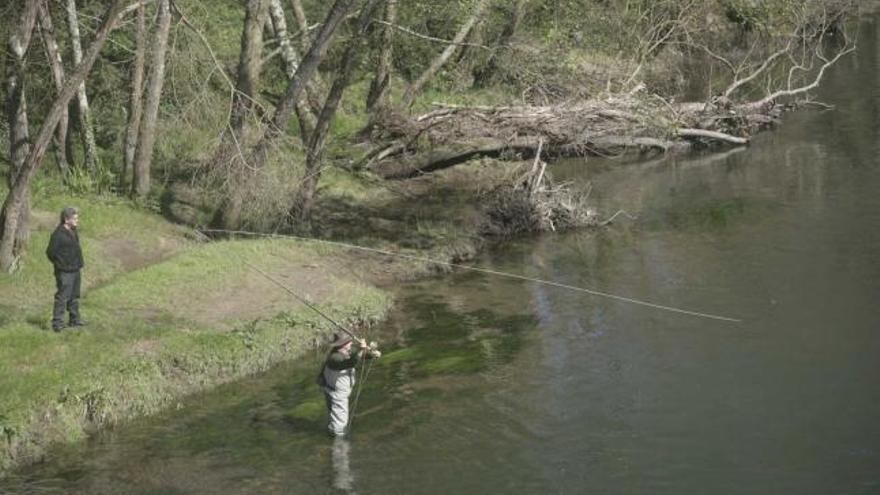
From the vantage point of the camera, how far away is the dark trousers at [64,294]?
15500 mm

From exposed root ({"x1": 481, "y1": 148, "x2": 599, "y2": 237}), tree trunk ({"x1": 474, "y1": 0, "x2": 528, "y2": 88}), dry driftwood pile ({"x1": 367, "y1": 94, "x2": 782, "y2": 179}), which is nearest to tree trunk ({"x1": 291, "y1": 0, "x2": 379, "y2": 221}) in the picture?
tree trunk ({"x1": 474, "y1": 0, "x2": 528, "y2": 88})

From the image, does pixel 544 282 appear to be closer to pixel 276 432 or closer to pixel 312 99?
pixel 276 432

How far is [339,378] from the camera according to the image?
13.6 m

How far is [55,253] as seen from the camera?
50.9ft

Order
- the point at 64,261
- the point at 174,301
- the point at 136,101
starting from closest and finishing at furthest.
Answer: the point at 64,261 → the point at 174,301 → the point at 136,101

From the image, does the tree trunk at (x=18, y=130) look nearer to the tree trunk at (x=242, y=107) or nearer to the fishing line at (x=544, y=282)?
the fishing line at (x=544, y=282)

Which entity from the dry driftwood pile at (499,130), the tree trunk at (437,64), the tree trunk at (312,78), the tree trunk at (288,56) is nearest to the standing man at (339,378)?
the tree trunk at (312,78)

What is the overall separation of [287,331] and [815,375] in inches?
296

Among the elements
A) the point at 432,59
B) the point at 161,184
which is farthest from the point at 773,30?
the point at 161,184

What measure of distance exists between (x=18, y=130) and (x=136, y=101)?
148 inches

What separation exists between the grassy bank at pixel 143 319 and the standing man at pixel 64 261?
36cm

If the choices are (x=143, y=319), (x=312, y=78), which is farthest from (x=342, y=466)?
(x=312, y=78)

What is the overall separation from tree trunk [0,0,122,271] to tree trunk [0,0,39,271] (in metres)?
0.01

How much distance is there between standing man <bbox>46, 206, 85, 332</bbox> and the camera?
50.9ft
